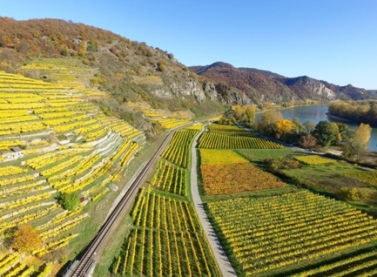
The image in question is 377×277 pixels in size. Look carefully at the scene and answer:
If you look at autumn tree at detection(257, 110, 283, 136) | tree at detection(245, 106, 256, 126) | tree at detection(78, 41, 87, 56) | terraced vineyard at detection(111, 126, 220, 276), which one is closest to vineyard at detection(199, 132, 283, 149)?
autumn tree at detection(257, 110, 283, 136)

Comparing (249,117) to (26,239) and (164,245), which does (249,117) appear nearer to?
(164,245)

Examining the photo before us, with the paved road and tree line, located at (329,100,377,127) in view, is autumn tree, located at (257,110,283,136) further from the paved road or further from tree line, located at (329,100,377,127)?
tree line, located at (329,100,377,127)

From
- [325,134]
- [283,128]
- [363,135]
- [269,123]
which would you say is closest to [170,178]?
[325,134]

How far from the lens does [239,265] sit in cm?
2731

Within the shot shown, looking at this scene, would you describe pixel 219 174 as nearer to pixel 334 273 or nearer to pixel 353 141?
pixel 334 273

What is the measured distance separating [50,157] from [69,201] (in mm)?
9422

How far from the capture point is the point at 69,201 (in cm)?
3041

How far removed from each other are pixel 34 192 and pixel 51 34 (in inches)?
4116

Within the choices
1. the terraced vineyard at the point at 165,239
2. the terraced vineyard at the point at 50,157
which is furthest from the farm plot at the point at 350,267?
the terraced vineyard at the point at 50,157

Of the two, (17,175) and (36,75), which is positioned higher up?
(36,75)

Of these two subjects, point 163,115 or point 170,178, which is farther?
point 163,115

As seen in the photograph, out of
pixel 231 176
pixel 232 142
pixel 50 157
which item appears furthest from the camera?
pixel 232 142

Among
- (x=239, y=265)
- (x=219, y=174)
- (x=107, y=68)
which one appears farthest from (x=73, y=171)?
(x=107, y=68)

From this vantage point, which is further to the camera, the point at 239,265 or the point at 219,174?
the point at 219,174
